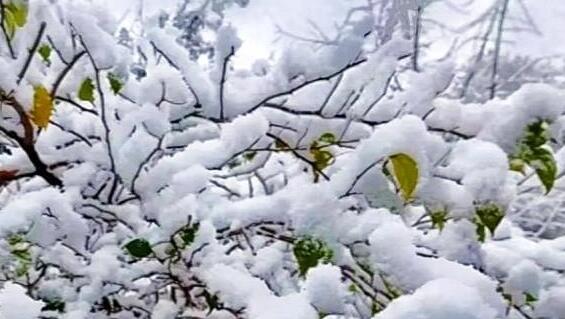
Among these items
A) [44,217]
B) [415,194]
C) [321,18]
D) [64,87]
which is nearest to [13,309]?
[44,217]

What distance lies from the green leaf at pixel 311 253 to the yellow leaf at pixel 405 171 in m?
0.12

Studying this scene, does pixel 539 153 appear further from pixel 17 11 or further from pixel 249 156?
pixel 17 11

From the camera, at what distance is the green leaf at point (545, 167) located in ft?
3.81

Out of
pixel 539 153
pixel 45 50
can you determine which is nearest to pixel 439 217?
pixel 539 153

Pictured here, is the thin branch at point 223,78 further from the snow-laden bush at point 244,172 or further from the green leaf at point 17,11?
the green leaf at point 17,11

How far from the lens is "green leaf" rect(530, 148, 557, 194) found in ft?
3.81

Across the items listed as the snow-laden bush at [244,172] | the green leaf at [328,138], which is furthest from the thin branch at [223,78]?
the green leaf at [328,138]

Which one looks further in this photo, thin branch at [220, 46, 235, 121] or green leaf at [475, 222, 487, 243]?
thin branch at [220, 46, 235, 121]

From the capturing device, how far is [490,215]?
1111 mm

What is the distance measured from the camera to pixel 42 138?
4.89 ft

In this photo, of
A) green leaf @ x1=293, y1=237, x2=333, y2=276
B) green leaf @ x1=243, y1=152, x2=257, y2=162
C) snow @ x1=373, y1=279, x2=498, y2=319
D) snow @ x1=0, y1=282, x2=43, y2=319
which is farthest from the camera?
green leaf @ x1=243, y1=152, x2=257, y2=162

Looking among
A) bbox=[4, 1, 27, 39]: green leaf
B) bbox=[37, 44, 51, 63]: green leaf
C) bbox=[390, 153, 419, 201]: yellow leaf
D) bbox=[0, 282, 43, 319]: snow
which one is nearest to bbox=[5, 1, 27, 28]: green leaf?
bbox=[4, 1, 27, 39]: green leaf

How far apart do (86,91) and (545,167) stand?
68cm

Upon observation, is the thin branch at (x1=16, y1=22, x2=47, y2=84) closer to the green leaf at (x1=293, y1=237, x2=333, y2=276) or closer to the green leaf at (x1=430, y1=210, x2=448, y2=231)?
the green leaf at (x1=293, y1=237, x2=333, y2=276)
